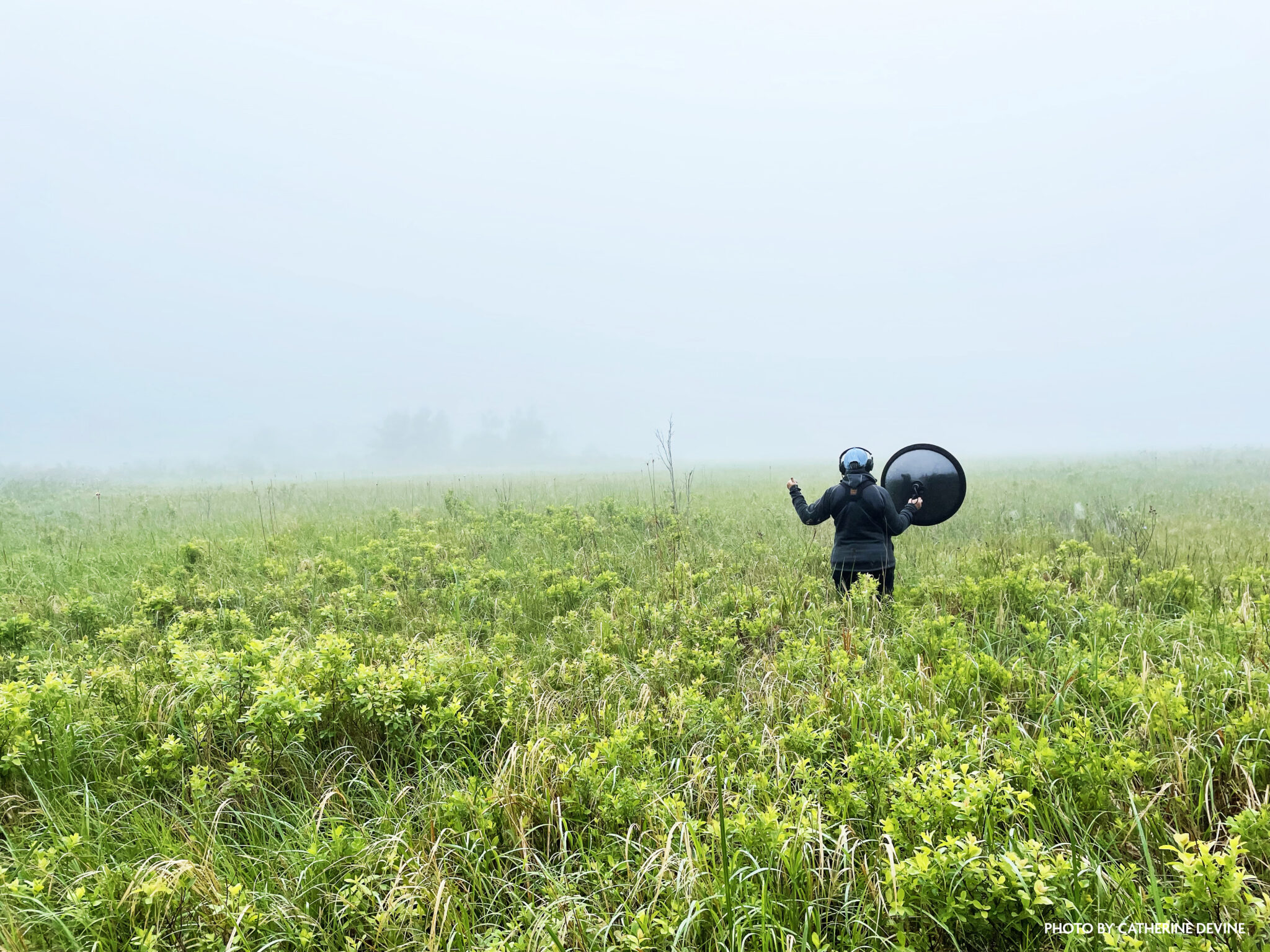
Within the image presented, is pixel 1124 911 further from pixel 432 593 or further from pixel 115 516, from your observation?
pixel 115 516

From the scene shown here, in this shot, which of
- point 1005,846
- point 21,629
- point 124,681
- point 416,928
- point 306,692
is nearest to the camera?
point 416,928

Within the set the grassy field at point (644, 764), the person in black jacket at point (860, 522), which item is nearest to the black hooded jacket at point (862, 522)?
A: the person in black jacket at point (860, 522)

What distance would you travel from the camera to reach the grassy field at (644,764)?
82.6 inches

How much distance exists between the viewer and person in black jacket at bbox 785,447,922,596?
19.4ft

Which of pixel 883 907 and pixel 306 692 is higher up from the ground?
pixel 306 692

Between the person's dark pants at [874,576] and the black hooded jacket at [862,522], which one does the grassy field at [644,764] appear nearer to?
the person's dark pants at [874,576]

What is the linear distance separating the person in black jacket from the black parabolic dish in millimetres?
865

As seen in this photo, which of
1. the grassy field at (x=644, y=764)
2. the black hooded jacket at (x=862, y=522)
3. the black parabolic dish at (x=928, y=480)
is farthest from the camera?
the black parabolic dish at (x=928, y=480)

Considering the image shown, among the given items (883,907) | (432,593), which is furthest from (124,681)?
(883,907)

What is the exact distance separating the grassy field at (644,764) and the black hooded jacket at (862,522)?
47 centimetres

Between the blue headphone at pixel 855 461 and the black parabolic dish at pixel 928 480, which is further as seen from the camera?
the black parabolic dish at pixel 928 480

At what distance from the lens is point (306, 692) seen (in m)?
3.43

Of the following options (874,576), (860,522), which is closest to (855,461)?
(860,522)

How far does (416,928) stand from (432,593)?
14.5 feet
